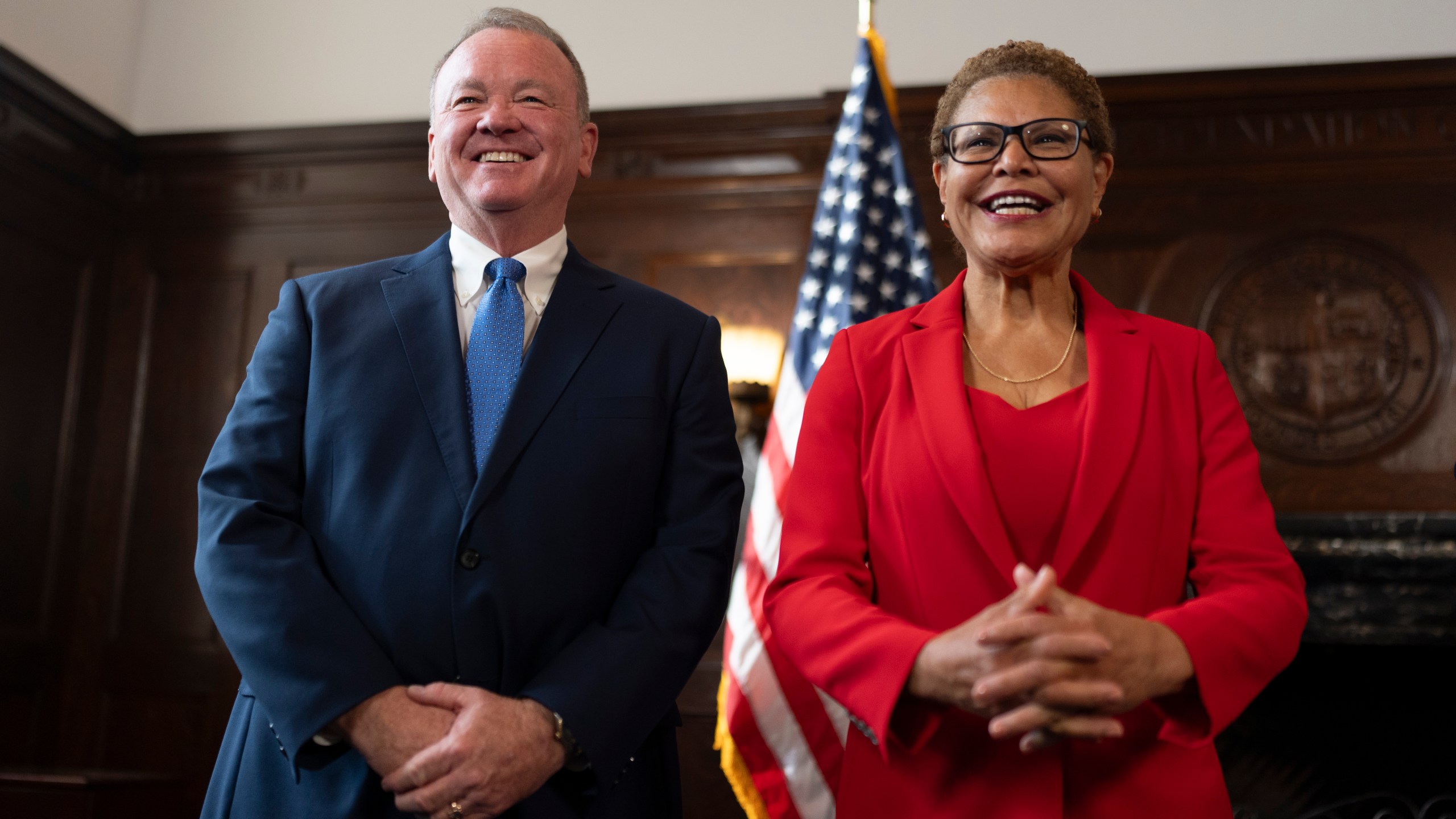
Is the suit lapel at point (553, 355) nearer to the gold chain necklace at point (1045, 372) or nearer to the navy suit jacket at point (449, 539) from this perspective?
the navy suit jacket at point (449, 539)

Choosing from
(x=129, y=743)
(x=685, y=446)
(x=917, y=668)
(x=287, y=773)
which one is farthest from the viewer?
(x=129, y=743)

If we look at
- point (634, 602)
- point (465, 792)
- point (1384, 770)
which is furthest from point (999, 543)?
point (1384, 770)

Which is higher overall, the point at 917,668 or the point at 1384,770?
the point at 917,668

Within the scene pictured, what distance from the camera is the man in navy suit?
1.47m

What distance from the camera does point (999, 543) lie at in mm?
1413

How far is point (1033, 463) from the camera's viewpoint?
1479 millimetres

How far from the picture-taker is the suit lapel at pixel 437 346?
162 cm

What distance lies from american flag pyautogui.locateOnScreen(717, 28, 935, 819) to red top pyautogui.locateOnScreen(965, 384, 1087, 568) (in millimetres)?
775

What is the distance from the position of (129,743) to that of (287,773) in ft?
14.1

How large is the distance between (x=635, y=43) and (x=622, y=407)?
12.7 ft

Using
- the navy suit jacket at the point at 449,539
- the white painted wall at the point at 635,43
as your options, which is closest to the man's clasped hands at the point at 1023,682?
the navy suit jacket at the point at 449,539

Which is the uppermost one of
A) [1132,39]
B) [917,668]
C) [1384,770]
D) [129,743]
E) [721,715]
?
[1132,39]

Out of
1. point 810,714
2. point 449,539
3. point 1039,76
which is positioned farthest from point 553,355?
point 810,714

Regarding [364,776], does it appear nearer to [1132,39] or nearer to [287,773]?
[287,773]
